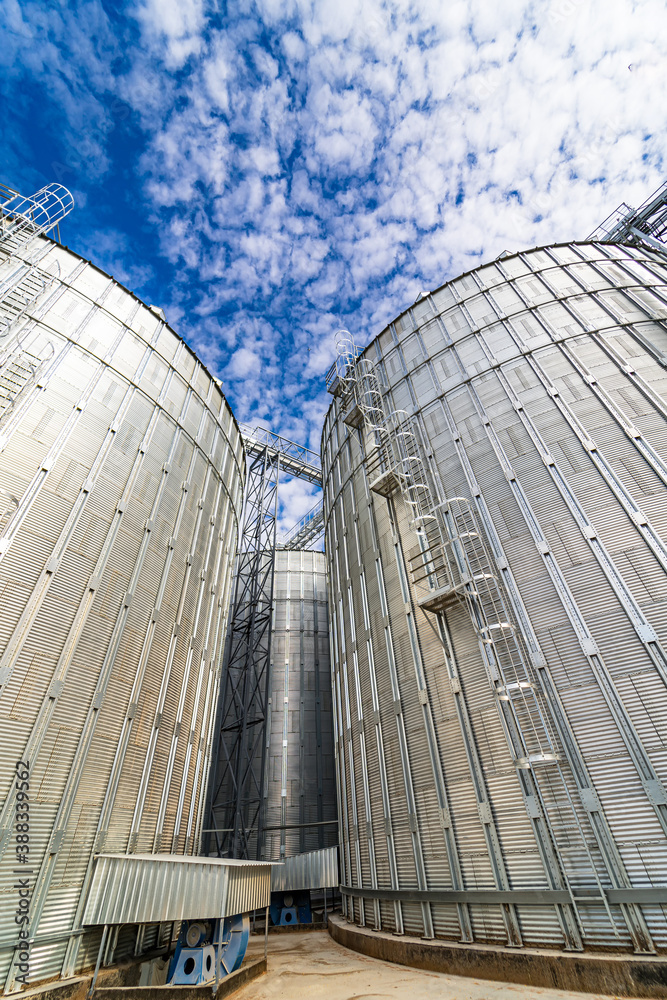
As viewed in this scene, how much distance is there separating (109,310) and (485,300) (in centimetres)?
1477

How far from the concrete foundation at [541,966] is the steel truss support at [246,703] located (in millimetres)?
11802

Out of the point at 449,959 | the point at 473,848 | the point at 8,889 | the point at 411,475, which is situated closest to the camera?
the point at 8,889

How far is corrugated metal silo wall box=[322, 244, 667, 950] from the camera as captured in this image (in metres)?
9.69

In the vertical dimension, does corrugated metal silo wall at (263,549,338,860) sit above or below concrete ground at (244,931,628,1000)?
above

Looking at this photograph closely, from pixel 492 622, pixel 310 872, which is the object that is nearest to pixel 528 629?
pixel 492 622

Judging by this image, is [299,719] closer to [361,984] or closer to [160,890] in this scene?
[160,890]

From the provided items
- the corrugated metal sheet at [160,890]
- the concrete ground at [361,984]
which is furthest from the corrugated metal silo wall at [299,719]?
the corrugated metal sheet at [160,890]

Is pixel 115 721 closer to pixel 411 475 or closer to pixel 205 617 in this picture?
pixel 205 617

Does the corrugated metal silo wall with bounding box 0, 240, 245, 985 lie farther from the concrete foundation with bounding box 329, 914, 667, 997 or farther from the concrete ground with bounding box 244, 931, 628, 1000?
the concrete foundation with bounding box 329, 914, 667, 997

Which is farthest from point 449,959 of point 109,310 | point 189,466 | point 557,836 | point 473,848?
point 109,310

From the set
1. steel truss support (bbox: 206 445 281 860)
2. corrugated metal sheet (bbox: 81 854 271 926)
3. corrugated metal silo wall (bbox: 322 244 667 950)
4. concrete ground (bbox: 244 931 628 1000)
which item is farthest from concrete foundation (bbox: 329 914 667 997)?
steel truss support (bbox: 206 445 281 860)

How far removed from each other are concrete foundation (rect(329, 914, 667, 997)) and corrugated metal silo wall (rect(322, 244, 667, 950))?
500 mm

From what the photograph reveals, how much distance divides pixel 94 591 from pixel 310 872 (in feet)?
48.2

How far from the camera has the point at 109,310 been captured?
59.1 ft
